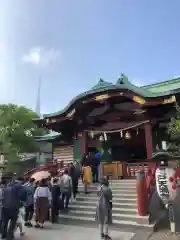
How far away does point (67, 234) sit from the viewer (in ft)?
26.8

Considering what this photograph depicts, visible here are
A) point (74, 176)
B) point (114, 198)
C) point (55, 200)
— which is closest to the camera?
point (55, 200)

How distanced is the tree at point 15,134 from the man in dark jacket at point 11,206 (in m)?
13.4

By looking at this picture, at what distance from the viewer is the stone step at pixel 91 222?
26.4ft

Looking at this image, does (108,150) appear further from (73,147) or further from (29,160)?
(29,160)

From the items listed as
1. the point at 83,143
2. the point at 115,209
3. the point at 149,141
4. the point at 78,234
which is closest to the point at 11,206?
the point at 78,234

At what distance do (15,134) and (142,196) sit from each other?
16.8 meters

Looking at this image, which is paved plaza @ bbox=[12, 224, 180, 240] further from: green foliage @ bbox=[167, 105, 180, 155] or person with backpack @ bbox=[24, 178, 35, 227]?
green foliage @ bbox=[167, 105, 180, 155]

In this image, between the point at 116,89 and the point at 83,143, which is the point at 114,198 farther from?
the point at 83,143

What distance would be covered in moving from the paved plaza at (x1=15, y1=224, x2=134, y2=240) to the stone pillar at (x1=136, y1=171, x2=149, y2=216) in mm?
909

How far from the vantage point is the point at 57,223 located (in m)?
9.69

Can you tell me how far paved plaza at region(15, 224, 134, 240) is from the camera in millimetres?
7723

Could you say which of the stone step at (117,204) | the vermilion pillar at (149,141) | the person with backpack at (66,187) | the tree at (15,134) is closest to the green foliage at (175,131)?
the stone step at (117,204)

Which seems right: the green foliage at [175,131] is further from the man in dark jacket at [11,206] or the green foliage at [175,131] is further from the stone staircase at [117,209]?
the man in dark jacket at [11,206]

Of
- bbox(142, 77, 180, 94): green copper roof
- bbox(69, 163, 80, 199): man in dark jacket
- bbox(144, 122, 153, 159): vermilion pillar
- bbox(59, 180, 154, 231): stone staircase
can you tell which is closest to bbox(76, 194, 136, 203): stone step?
bbox(59, 180, 154, 231): stone staircase
